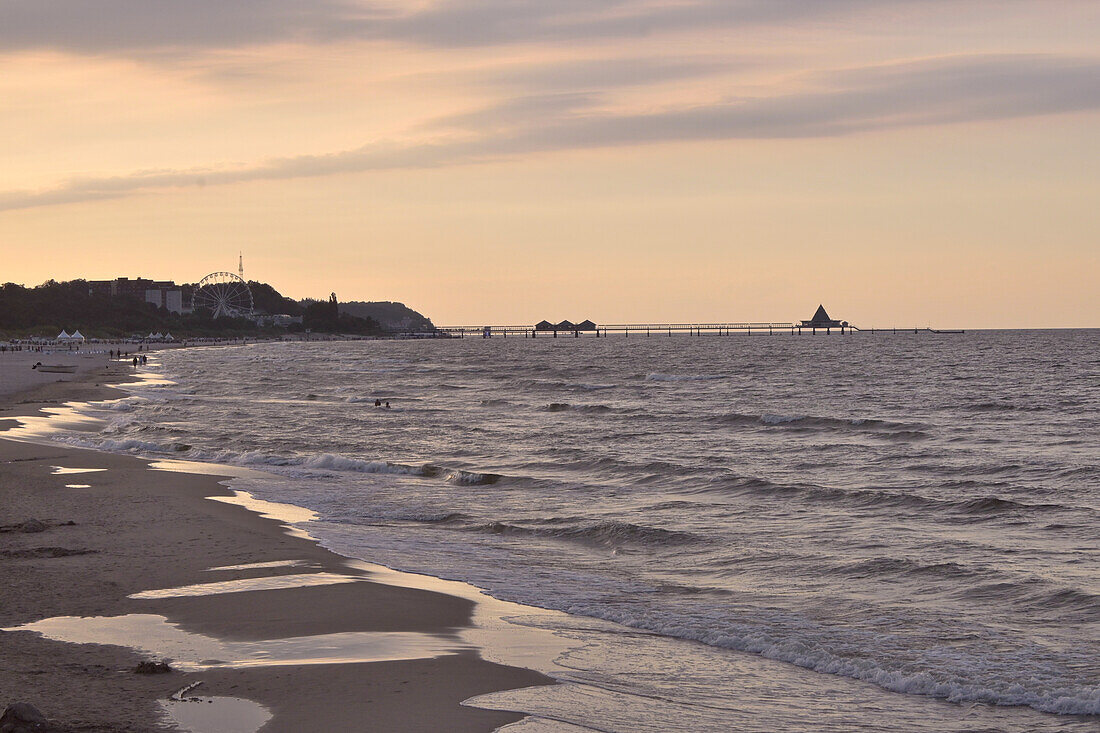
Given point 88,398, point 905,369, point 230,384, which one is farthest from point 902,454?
point 905,369

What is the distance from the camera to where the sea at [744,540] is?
9.87 m

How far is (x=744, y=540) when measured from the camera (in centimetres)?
1809

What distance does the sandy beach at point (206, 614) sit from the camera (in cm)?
875

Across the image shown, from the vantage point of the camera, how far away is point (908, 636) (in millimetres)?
11859

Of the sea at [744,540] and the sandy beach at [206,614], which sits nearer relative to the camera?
the sandy beach at [206,614]

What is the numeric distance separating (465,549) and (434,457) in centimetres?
1490

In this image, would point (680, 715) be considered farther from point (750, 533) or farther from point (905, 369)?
point (905, 369)

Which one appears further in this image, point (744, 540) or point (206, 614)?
point (744, 540)

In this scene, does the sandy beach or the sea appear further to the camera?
the sea

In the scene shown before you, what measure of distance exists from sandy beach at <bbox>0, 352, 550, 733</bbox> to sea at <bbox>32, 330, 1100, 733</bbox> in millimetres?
984

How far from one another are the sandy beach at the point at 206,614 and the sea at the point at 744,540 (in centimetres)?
98

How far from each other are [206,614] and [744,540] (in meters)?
9.53

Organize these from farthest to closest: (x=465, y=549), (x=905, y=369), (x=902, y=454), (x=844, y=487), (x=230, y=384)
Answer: (x=905, y=369), (x=230, y=384), (x=902, y=454), (x=844, y=487), (x=465, y=549)

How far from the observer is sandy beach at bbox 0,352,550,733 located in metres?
8.75
